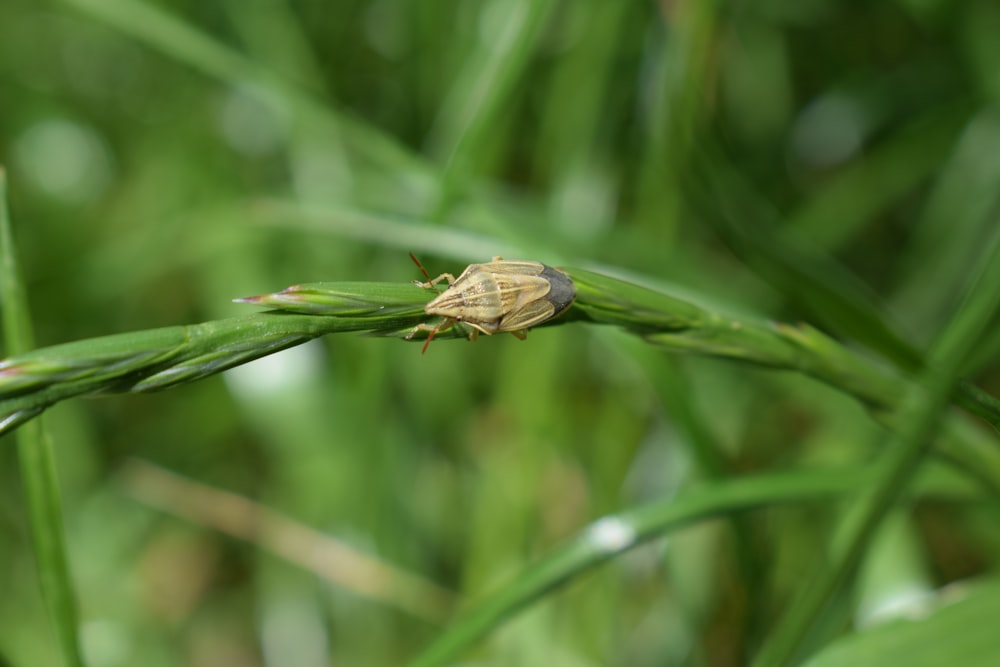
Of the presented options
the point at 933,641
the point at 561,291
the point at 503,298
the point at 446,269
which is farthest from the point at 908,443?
the point at 446,269

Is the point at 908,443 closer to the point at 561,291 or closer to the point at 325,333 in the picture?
the point at 561,291

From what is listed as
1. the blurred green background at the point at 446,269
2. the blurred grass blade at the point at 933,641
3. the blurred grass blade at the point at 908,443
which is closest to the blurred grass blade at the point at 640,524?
the blurred grass blade at the point at 908,443

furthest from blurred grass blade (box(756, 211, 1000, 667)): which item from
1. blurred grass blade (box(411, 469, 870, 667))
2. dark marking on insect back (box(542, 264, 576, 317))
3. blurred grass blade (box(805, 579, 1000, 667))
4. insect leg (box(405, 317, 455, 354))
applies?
insect leg (box(405, 317, 455, 354))

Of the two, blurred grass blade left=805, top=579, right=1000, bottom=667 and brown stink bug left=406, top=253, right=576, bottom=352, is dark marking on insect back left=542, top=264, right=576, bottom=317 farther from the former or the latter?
blurred grass blade left=805, top=579, right=1000, bottom=667

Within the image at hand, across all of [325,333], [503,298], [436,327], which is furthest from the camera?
[503,298]

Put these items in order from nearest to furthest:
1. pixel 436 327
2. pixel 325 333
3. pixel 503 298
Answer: pixel 325 333
pixel 436 327
pixel 503 298

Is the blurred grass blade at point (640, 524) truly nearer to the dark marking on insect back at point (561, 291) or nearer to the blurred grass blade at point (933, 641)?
the blurred grass blade at point (933, 641)

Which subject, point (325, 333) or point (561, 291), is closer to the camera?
point (325, 333)

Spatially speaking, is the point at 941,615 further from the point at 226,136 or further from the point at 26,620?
the point at 226,136
